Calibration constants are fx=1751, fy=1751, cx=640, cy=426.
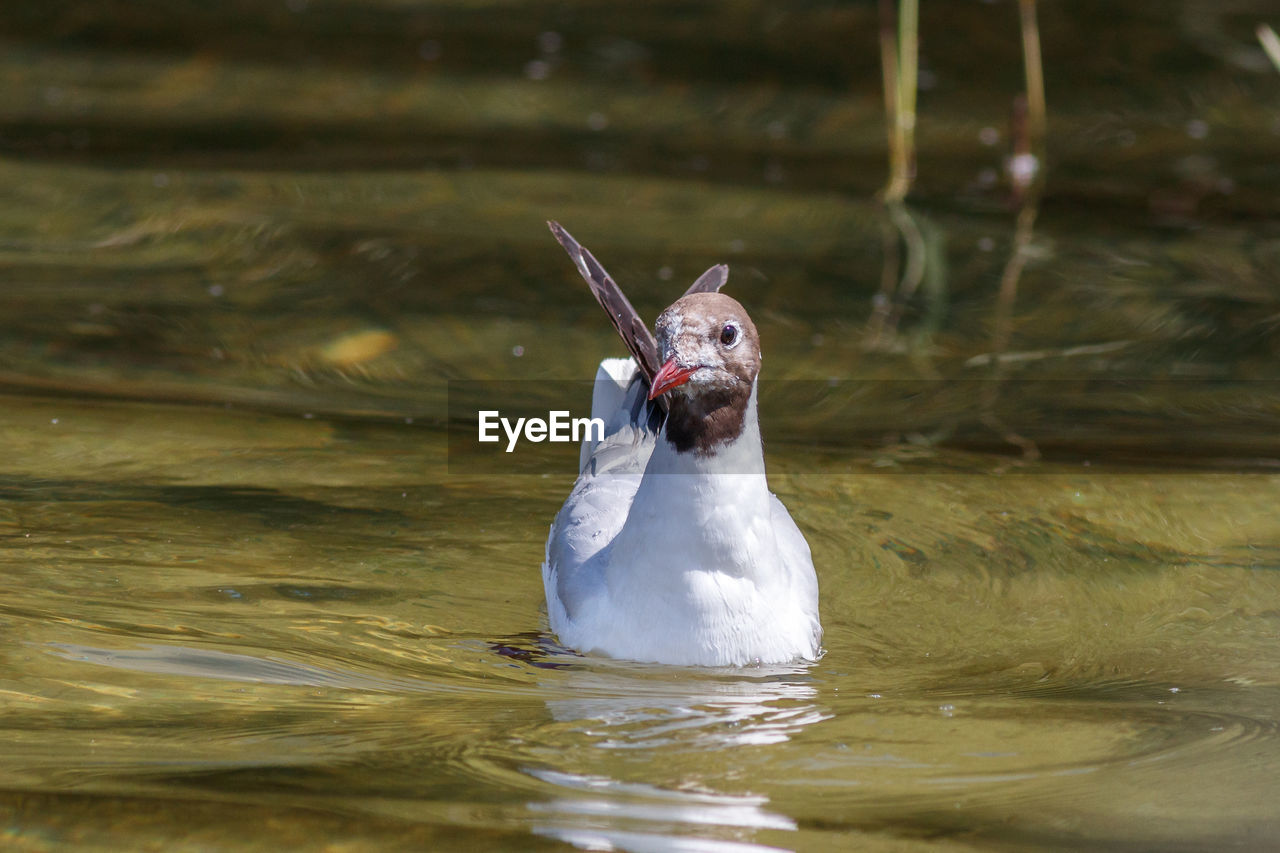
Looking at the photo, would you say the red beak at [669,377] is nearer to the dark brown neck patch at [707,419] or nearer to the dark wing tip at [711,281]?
the dark brown neck patch at [707,419]

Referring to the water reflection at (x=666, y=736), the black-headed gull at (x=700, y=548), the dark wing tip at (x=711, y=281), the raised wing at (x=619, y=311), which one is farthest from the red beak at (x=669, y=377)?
the dark wing tip at (x=711, y=281)

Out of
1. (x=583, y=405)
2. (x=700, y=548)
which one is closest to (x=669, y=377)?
(x=700, y=548)

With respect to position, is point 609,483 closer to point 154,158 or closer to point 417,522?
point 417,522

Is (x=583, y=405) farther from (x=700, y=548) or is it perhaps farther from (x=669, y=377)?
(x=669, y=377)

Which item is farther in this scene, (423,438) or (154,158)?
(154,158)

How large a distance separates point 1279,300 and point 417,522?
4.50 meters

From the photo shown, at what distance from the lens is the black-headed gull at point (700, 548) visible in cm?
459

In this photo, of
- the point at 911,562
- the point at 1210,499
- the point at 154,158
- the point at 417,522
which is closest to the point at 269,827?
the point at 417,522

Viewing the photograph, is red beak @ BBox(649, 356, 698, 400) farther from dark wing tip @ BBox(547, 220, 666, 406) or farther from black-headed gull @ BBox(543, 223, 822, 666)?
dark wing tip @ BBox(547, 220, 666, 406)

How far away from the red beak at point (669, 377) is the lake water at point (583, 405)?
2.74 ft

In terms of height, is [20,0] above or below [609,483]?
above

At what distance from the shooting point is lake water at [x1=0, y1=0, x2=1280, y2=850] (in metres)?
4.15

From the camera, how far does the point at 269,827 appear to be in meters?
3.81

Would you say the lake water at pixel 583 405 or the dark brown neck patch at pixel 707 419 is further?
the dark brown neck patch at pixel 707 419
